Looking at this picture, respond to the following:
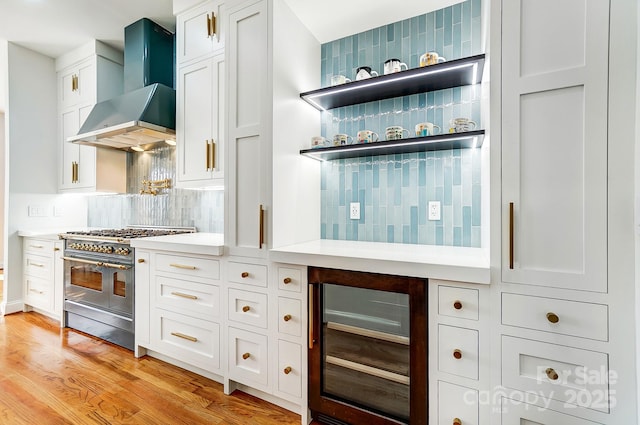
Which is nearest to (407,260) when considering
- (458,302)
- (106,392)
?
(458,302)

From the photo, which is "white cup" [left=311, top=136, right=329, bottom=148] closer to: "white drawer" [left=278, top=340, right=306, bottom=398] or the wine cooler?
the wine cooler

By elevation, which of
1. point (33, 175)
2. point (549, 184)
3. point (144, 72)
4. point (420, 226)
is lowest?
point (420, 226)

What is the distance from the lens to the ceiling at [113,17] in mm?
1819

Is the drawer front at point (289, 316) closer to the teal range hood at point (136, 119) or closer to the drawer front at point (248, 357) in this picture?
the drawer front at point (248, 357)

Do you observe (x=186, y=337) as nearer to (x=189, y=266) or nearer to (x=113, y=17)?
(x=189, y=266)

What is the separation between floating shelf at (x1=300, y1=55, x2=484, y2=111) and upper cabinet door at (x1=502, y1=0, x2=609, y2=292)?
30cm

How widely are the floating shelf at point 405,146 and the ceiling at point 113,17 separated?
0.86 m

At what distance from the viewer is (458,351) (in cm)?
123

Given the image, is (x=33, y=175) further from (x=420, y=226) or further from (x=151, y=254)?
(x=420, y=226)

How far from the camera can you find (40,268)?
10.3 feet

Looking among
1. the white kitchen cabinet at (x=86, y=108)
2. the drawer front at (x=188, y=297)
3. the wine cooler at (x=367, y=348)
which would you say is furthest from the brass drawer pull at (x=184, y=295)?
the white kitchen cabinet at (x=86, y=108)

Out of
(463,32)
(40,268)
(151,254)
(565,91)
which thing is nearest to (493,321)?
(565,91)

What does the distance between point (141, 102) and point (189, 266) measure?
1.47 meters

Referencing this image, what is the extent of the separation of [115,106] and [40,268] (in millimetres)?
1951
